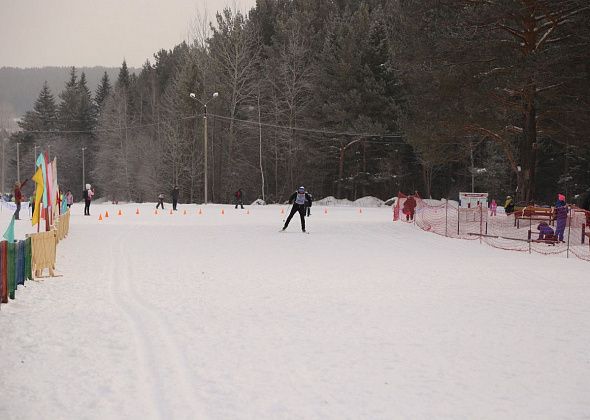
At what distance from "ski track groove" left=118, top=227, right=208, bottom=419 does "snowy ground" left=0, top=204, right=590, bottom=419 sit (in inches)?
0.9

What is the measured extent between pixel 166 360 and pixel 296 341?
63.6 inches

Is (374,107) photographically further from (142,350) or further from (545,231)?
(142,350)

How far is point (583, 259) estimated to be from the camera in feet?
52.3

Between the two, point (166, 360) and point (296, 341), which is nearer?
point (166, 360)

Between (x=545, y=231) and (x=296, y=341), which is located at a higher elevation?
(x=545, y=231)

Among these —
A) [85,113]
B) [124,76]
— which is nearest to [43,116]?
[85,113]

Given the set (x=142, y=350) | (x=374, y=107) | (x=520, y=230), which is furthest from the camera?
(x=374, y=107)

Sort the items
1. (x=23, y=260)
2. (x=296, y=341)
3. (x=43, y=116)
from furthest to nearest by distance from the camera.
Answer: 1. (x=43, y=116)
2. (x=23, y=260)
3. (x=296, y=341)

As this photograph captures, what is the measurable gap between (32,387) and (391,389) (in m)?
3.28

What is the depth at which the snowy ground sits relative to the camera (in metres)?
5.13

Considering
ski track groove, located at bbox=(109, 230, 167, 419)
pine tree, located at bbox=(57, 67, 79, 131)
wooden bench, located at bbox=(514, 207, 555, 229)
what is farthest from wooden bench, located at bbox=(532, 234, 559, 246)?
pine tree, located at bbox=(57, 67, 79, 131)

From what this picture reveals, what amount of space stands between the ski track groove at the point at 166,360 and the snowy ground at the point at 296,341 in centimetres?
2

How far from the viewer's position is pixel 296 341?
711 cm

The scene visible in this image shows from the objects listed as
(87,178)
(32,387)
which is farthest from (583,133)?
(87,178)
